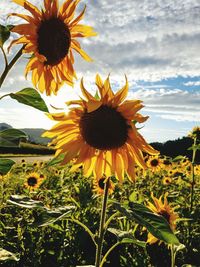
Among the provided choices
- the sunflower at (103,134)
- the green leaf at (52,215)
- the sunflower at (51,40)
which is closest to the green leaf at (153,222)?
the green leaf at (52,215)

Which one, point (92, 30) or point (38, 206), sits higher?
point (92, 30)

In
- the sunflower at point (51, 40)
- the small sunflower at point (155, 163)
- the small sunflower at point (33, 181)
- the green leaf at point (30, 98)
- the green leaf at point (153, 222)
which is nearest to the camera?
the green leaf at point (153, 222)

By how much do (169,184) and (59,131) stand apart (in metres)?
4.63

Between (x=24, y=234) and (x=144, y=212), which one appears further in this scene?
(x=24, y=234)

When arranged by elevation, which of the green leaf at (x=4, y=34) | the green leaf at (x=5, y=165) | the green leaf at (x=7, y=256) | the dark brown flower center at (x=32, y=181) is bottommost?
the dark brown flower center at (x=32, y=181)

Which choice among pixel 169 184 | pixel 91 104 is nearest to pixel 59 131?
pixel 91 104

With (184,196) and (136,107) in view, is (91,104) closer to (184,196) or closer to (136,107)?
(136,107)

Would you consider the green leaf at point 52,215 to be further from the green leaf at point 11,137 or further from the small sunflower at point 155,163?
the small sunflower at point 155,163

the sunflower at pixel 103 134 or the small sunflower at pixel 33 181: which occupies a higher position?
the sunflower at pixel 103 134

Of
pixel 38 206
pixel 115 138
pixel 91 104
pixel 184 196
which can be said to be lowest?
pixel 184 196

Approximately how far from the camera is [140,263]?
10.0 ft

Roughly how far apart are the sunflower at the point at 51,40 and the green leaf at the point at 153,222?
2.27 ft

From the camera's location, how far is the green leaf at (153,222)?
1063 millimetres

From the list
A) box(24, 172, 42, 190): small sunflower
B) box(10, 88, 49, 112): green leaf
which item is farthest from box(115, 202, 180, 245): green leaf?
box(24, 172, 42, 190): small sunflower
